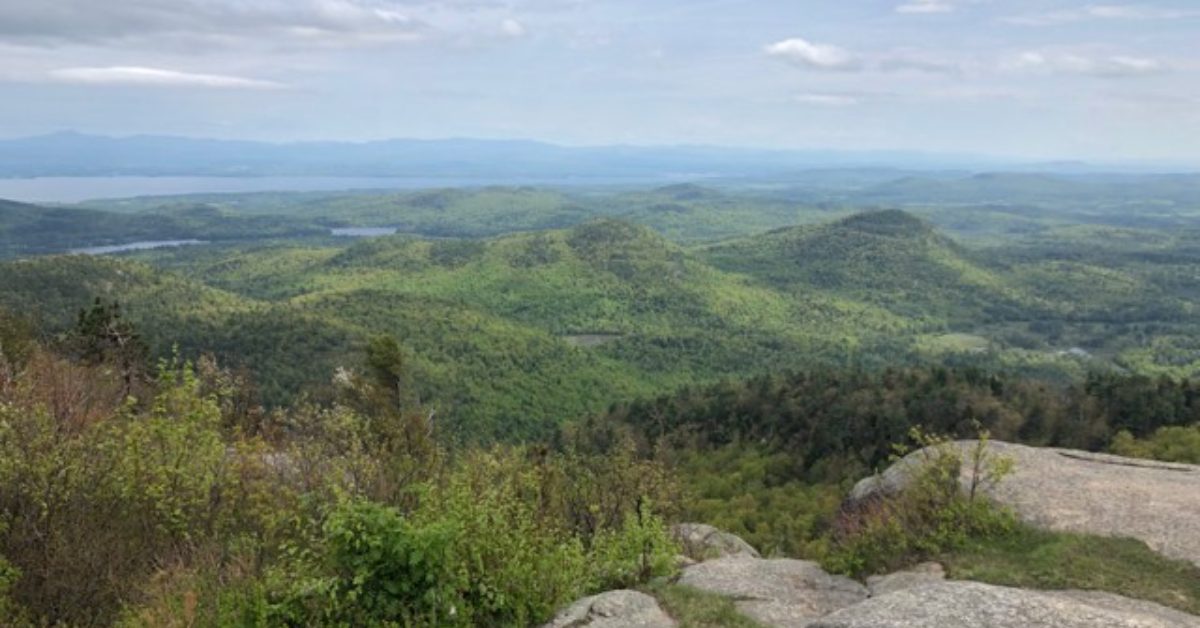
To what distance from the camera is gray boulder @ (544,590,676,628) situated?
13305 mm

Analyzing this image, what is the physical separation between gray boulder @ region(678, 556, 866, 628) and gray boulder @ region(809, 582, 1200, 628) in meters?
1.52

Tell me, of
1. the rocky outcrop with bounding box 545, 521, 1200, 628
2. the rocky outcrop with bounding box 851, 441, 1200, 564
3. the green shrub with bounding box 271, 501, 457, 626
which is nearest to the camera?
the green shrub with bounding box 271, 501, 457, 626

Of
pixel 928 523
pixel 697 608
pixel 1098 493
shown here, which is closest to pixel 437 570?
pixel 697 608

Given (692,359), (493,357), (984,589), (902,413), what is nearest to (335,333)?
(493,357)

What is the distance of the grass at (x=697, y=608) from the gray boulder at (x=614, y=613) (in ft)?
0.90

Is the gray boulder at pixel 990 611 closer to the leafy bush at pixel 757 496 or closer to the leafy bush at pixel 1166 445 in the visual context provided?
the leafy bush at pixel 757 496

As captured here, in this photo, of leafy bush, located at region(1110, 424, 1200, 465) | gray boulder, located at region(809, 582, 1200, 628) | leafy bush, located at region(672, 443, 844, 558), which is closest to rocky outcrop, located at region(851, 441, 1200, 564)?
gray boulder, located at region(809, 582, 1200, 628)

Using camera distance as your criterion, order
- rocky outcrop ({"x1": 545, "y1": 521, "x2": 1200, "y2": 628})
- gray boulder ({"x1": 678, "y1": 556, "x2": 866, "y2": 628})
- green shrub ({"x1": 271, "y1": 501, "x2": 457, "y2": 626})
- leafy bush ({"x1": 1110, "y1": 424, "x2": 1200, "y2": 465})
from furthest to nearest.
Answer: leafy bush ({"x1": 1110, "y1": 424, "x2": 1200, "y2": 465}), gray boulder ({"x1": 678, "y1": 556, "x2": 866, "y2": 628}), rocky outcrop ({"x1": 545, "y1": 521, "x2": 1200, "y2": 628}), green shrub ({"x1": 271, "y1": 501, "x2": 457, "y2": 626})

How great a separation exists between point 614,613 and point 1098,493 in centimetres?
1416

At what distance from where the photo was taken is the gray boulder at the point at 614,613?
43.7ft

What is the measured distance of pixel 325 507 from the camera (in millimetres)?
12648

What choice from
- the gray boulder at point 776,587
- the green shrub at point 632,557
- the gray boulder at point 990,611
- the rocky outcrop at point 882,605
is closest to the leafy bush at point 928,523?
the rocky outcrop at point 882,605

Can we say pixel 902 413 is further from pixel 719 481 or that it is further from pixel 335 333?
pixel 335 333

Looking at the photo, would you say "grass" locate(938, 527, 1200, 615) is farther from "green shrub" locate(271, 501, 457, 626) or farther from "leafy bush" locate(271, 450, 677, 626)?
"green shrub" locate(271, 501, 457, 626)
